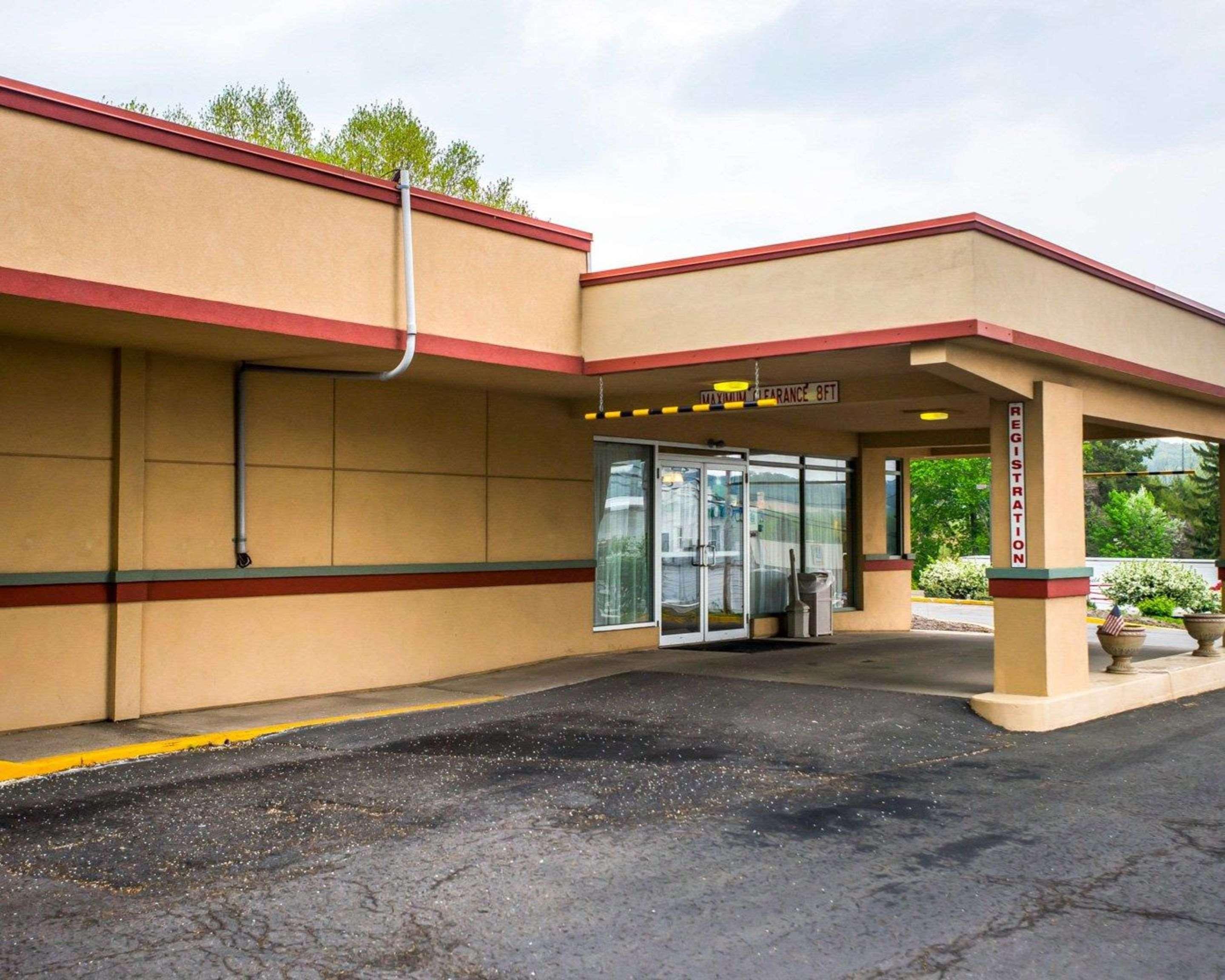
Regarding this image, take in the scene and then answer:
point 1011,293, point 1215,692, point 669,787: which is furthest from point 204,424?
point 1215,692

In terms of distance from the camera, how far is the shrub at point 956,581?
101 feet

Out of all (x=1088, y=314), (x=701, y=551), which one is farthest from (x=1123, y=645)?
(x=701, y=551)

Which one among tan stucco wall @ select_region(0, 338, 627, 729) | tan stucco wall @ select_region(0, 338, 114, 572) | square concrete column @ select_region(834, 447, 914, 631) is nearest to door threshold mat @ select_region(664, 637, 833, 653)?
tan stucco wall @ select_region(0, 338, 627, 729)

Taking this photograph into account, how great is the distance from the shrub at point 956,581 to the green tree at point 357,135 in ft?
62.1

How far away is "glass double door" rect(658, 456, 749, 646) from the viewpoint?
1528 cm

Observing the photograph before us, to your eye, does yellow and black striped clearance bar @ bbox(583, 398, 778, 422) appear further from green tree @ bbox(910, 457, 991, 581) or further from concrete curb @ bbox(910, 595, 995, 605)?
green tree @ bbox(910, 457, 991, 581)

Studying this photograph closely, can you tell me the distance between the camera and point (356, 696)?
11.4 meters

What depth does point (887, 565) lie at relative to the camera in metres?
18.9

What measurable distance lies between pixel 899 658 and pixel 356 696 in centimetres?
647

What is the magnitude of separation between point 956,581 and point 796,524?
14.5 meters

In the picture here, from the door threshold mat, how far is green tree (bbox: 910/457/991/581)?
30.9m

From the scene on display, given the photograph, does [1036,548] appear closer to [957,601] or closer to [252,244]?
[252,244]

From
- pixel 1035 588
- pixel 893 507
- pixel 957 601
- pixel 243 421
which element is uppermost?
pixel 243 421

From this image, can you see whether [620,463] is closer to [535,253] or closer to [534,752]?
[535,253]
